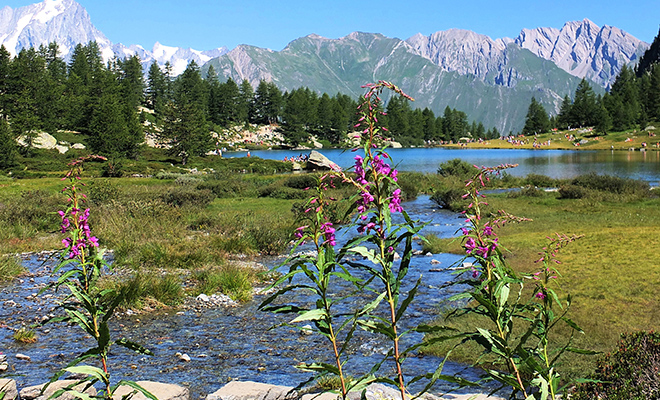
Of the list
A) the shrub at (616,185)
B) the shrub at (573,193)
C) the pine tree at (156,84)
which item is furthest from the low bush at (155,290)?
the pine tree at (156,84)

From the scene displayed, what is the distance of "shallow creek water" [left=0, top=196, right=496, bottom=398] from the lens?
7.64 metres

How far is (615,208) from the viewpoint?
76.5 feet

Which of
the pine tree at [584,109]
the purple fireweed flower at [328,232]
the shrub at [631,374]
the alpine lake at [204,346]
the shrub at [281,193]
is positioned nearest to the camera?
the purple fireweed flower at [328,232]

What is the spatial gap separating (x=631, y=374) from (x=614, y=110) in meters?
137

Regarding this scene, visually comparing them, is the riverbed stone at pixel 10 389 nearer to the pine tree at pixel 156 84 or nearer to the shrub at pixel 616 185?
the shrub at pixel 616 185

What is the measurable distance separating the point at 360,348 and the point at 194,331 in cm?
339

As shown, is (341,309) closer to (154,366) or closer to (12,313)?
(154,366)

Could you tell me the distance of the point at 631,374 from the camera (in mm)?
4863

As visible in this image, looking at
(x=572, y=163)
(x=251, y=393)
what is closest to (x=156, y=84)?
(x=572, y=163)

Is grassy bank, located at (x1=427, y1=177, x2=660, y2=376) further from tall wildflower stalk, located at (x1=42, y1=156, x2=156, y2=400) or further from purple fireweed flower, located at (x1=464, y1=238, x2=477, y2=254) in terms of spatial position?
tall wildflower stalk, located at (x1=42, y1=156, x2=156, y2=400)

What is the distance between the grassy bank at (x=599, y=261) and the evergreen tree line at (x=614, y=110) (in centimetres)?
10879

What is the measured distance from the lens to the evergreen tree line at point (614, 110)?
389 ft

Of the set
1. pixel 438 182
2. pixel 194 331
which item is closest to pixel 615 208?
pixel 438 182

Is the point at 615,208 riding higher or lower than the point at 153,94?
lower
